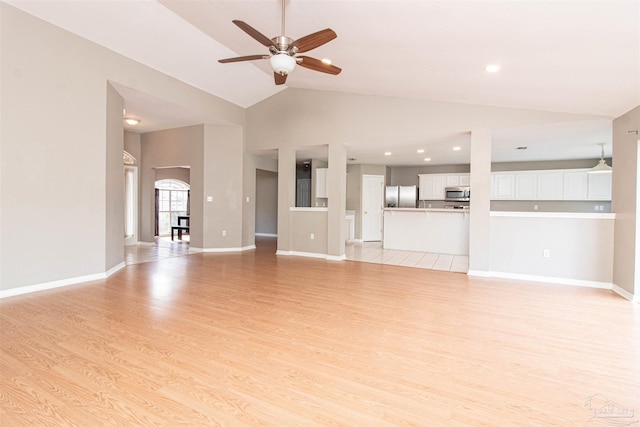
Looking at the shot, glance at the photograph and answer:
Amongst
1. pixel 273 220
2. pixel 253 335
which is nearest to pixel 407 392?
pixel 253 335

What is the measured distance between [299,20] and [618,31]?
2.81 meters

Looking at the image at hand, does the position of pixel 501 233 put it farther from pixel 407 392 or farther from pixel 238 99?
pixel 238 99

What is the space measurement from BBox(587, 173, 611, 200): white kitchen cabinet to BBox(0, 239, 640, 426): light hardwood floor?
495 cm

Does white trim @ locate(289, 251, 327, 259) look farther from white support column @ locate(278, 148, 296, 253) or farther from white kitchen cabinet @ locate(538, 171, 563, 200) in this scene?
white kitchen cabinet @ locate(538, 171, 563, 200)

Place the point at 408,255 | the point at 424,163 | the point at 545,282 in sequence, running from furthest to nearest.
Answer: the point at 424,163 < the point at 408,255 < the point at 545,282

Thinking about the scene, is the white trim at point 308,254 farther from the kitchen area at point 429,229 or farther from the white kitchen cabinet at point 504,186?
the white kitchen cabinet at point 504,186

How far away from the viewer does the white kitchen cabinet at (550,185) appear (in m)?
7.78

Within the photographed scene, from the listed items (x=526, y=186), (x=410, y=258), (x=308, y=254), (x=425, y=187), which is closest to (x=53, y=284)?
(x=308, y=254)

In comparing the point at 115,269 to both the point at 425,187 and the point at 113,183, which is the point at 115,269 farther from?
the point at 425,187

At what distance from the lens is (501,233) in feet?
15.8

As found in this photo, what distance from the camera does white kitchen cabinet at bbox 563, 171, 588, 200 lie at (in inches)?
296

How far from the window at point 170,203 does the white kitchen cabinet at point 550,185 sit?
11018 mm

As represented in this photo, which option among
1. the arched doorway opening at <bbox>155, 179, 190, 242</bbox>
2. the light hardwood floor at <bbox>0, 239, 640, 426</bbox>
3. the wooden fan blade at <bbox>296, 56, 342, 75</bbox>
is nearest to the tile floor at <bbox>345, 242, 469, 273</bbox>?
the light hardwood floor at <bbox>0, 239, 640, 426</bbox>

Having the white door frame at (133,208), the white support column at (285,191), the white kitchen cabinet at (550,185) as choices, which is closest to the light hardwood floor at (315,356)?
the white support column at (285,191)
